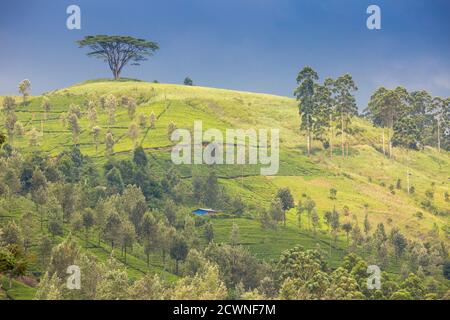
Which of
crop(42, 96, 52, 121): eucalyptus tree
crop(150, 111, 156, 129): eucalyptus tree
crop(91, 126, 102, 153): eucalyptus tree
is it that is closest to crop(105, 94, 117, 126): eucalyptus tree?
crop(150, 111, 156, 129): eucalyptus tree

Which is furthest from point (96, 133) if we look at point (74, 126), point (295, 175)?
point (295, 175)

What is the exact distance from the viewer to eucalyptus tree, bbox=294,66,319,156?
190 metres

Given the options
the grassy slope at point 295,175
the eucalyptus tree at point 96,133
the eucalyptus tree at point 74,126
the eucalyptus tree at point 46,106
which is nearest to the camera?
the grassy slope at point 295,175

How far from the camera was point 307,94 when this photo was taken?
635 ft

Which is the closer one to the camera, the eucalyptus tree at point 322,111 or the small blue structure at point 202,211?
the small blue structure at point 202,211

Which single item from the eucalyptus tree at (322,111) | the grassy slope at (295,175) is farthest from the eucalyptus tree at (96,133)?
the eucalyptus tree at (322,111)

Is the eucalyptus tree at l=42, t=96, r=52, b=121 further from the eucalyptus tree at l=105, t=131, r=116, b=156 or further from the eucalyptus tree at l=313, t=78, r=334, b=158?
the eucalyptus tree at l=313, t=78, r=334, b=158

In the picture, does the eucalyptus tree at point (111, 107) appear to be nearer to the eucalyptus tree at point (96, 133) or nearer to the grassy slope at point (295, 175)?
the grassy slope at point (295, 175)

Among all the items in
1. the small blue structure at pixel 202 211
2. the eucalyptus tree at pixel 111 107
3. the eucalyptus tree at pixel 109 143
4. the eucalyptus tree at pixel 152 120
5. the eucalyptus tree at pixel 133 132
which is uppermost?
the eucalyptus tree at pixel 111 107

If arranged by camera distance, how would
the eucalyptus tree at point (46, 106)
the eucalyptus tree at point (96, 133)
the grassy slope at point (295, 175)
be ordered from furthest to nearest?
the eucalyptus tree at point (46, 106), the eucalyptus tree at point (96, 133), the grassy slope at point (295, 175)

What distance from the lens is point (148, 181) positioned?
13862cm

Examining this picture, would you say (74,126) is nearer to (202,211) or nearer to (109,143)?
(109,143)

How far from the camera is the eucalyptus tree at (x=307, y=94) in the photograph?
190m
